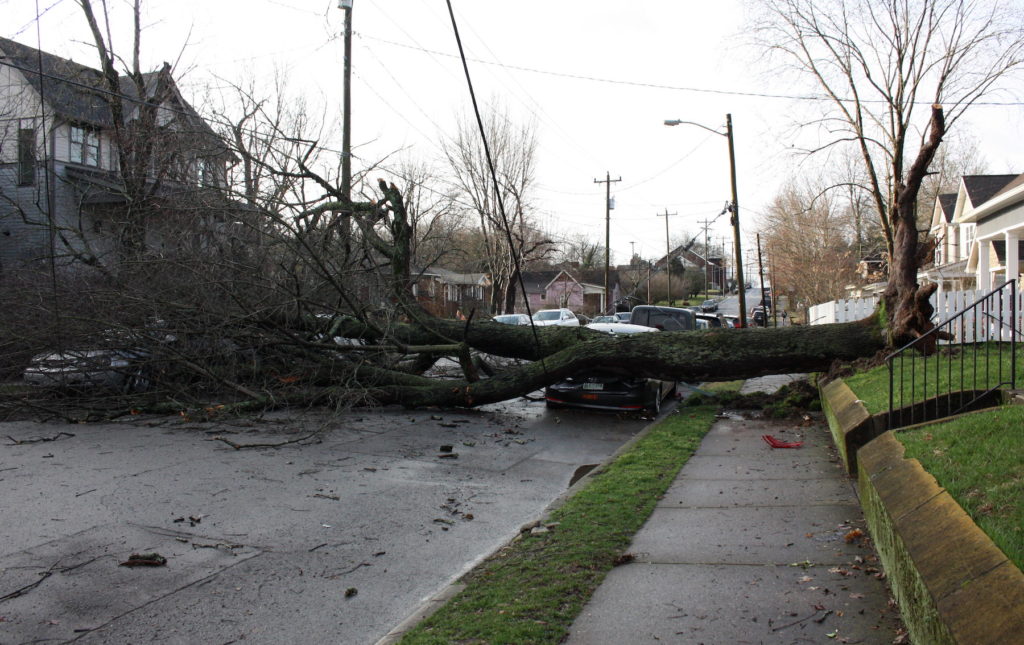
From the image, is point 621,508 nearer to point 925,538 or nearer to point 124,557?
point 925,538

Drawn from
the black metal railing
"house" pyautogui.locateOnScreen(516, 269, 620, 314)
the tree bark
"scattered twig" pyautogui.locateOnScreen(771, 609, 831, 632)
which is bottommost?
"scattered twig" pyautogui.locateOnScreen(771, 609, 831, 632)

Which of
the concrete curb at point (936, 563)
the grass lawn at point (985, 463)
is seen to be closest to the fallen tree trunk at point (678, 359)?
the grass lawn at point (985, 463)

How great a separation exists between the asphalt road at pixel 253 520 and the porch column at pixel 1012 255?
15.2 m

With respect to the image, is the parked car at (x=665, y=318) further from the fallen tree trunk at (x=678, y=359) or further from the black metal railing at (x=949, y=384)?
the black metal railing at (x=949, y=384)

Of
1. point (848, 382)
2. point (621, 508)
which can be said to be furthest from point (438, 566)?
point (848, 382)

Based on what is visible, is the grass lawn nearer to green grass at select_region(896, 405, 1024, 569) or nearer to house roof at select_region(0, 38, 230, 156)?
green grass at select_region(896, 405, 1024, 569)

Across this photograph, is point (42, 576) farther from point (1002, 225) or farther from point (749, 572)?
point (1002, 225)

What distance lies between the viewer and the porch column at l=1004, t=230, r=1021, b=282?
2109cm

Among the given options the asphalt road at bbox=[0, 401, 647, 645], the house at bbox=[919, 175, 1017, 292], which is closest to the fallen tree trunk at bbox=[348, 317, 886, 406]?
the asphalt road at bbox=[0, 401, 647, 645]

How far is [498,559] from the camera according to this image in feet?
18.2

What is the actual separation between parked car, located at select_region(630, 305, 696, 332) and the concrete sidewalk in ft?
41.3

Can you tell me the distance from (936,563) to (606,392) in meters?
10.0

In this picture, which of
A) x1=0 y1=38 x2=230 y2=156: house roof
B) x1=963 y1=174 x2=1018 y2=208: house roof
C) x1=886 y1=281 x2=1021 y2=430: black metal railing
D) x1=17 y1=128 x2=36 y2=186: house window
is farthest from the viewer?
x1=963 y1=174 x2=1018 y2=208: house roof

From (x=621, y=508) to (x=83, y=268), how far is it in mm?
11556
